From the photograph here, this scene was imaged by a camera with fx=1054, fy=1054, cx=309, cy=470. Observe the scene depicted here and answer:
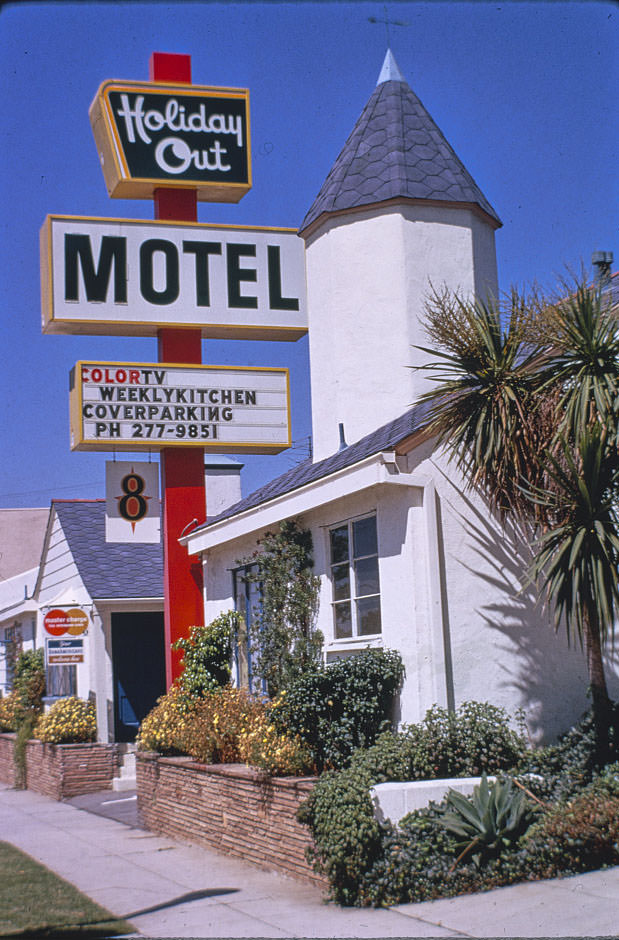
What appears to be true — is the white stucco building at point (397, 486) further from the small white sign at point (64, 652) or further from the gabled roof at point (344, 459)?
the small white sign at point (64, 652)

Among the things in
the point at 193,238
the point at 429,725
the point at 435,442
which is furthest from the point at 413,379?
the point at 429,725

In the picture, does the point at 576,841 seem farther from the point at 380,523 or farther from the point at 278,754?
the point at 380,523

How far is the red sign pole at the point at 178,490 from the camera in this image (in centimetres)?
1589

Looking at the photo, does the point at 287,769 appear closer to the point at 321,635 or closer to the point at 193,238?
the point at 321,635

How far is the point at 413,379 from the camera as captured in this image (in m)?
14.1

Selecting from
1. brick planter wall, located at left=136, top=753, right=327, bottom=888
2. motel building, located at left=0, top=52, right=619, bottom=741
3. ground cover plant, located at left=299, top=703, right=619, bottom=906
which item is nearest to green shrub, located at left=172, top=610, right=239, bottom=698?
motel building, located at left=0, top=52, right=619, bottom=741

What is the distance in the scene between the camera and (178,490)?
16.0 meters

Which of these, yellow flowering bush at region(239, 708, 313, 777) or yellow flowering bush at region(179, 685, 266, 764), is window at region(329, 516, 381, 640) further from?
yellow flowering bush at region(239, 708, 313, 777)

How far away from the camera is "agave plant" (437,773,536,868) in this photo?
8453 mm

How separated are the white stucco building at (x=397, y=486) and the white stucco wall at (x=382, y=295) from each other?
0.07 feet

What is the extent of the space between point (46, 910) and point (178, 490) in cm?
792

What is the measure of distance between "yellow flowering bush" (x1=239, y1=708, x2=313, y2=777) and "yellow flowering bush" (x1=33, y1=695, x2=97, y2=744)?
8.81 m

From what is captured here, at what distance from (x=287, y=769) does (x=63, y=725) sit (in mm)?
9624

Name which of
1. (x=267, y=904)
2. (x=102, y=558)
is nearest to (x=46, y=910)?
(x=267, y=904)
